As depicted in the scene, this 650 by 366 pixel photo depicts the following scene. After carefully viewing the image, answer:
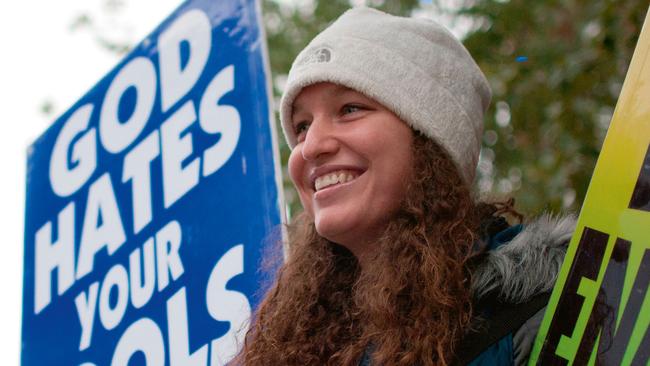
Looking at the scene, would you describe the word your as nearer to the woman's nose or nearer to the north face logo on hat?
the woman's nose

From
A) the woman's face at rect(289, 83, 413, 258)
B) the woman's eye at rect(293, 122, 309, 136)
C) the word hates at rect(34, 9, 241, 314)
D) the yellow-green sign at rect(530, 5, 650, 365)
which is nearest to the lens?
the yellow-green sign at rect(530, 5, 650, 365)

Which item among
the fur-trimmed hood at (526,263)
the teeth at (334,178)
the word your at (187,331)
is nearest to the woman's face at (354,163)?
the teeth at (334,178)

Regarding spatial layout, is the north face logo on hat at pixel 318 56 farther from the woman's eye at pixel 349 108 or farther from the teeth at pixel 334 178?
the teeth at pixel 334 178

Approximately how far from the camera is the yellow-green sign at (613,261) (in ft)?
4.24

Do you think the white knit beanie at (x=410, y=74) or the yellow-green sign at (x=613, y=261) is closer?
the yellow-green sign at (x=613, y=261)

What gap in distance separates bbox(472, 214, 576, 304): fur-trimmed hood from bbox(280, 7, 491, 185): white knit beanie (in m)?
0.25

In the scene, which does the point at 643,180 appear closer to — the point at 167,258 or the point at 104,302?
the point at 167,258

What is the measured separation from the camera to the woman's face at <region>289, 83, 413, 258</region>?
1.75m

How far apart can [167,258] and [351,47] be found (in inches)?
32.8

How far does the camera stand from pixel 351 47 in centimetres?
184

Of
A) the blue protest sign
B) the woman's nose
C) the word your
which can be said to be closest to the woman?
the woman's nose

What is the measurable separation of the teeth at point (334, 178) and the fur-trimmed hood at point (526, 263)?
1.07 feet

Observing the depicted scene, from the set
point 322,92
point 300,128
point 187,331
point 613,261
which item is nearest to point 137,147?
point 187,331

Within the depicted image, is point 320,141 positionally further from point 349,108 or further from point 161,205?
point 161,205
